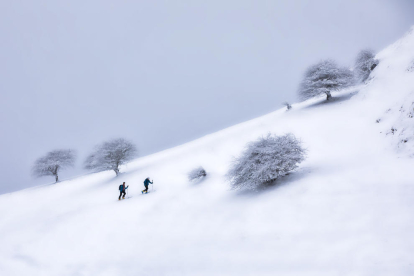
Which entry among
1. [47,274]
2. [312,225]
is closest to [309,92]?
[312,225]

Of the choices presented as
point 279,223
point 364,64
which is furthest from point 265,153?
point 364,64

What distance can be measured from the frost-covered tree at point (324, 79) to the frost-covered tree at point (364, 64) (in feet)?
3.80

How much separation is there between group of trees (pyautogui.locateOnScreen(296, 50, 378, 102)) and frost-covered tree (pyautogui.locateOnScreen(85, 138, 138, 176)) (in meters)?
21.6

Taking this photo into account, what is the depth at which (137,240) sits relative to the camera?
27.8 ft

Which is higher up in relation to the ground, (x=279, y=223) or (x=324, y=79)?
(x=324, y=79)

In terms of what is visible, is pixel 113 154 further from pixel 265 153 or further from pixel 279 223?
pixel 279 223

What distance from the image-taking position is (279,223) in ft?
21.2

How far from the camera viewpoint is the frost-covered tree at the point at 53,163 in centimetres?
3253

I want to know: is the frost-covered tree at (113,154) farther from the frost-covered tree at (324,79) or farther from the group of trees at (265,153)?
the frost-covered tree at (324,79)

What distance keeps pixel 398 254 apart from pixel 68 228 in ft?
47.8

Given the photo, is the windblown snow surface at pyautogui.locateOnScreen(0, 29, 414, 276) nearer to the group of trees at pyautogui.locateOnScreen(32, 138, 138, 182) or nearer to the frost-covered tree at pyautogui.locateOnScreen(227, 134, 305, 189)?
the frost-covered tree at pyautogui.locateOnScreen(227, 134, 305, 189)

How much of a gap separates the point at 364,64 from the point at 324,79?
458 centimetres

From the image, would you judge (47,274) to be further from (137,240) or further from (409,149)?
(409,149)

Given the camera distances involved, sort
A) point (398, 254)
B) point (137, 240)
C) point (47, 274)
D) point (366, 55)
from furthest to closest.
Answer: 1. point (366, 55)
2. point (137, 240)
3. point (47, 274)
4. point (398, 254)
